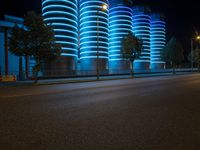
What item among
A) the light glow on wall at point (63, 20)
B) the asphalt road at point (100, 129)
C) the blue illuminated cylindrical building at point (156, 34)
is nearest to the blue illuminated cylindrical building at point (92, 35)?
the light glow on wall at point (63, 20)

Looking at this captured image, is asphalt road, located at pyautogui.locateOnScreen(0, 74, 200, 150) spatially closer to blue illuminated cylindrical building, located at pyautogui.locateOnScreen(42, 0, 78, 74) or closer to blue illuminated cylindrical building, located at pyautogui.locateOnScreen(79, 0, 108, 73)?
blue illuminated cylindrical building, located at pyautogui.locateOnScreen(42, 0, 78, 74)

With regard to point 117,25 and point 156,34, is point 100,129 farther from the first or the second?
point 156,34

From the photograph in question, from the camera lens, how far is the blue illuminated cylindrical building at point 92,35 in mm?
85375

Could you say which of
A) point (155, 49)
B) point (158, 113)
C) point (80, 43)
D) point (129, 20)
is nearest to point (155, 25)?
point (155, 49)

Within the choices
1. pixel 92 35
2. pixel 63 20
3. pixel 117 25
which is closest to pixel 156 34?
pixel 117 25

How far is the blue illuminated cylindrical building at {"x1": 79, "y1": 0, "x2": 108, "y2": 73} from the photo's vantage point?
280 ft

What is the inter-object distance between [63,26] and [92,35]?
16.6 meters

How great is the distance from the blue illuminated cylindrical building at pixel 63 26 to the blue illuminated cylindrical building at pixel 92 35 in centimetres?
1067

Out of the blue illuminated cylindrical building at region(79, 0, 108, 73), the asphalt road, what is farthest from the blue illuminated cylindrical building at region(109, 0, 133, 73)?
the asphalt road

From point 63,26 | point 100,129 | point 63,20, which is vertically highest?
point 63,20

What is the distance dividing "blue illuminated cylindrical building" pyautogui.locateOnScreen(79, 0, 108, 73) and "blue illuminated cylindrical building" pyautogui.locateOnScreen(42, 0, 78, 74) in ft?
35.0

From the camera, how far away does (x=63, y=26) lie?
241 feet

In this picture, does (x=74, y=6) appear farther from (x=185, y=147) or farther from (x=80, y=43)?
(x=185, y=147)

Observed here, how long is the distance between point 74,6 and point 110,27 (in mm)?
29656
